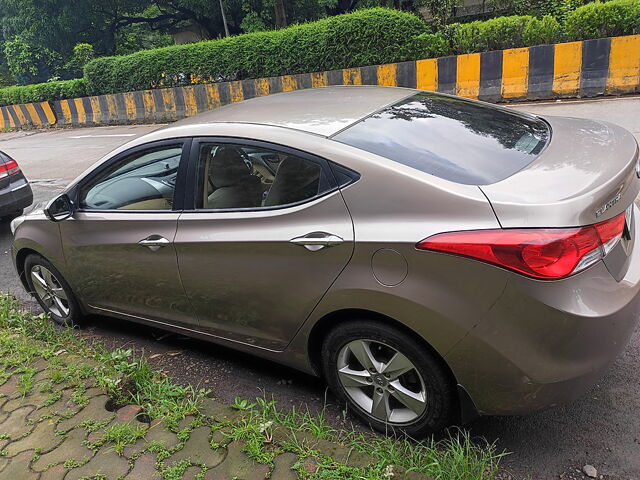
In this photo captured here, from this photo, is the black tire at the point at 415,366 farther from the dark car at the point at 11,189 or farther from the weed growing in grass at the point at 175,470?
the dark car at the point at 11,189

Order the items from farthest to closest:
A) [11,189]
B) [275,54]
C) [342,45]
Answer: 1. [275,54]
2. [342,45]
3. [11,189]

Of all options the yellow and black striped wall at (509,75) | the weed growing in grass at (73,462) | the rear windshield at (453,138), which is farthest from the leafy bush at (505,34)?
the weed growing in grass at (73,462)

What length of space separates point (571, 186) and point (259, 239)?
140 centimetres

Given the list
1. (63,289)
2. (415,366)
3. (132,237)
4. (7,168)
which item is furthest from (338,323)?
(7,168)

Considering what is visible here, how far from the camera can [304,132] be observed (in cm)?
261

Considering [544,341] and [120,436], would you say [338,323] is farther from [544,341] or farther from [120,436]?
[120,436]

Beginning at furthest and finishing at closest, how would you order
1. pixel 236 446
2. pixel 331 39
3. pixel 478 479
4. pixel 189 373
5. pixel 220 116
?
pixel 331 39
pixel 189 373
pixel 220 116
pixel 236 446
pixel 478 479

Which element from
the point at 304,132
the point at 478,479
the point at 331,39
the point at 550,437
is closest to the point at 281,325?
the point at 304,132

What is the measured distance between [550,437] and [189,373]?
2.08 m

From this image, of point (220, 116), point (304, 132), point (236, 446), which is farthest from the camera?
point (220, 116)

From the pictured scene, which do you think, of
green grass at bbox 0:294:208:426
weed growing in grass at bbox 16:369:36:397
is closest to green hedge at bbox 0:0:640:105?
green grass at bbox 0:294:208:426

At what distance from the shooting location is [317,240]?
7.79 feet

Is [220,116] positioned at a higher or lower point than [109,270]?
higher

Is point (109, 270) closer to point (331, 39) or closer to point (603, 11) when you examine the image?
point (603, 11)
